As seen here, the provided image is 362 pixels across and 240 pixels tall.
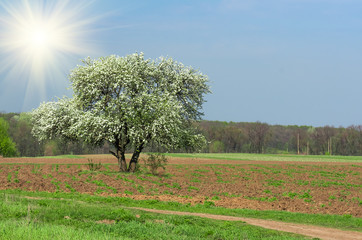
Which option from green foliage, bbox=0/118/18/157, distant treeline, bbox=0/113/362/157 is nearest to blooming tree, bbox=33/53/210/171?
green foliage, bbox=0/118/18/157

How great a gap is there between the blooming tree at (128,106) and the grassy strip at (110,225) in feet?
62.9

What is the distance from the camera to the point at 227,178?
139 ft

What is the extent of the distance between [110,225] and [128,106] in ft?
78.7

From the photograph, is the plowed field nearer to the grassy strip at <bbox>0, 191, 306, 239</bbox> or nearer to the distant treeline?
the grassy strip at <bbox>0, 191, 306, 239</bbox>

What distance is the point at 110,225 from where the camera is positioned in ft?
48.0

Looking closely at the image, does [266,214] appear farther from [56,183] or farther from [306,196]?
[56,183]

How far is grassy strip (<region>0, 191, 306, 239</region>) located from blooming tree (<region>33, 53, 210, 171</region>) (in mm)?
19187

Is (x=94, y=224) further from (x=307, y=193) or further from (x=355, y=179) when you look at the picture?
(x=355, y=179)

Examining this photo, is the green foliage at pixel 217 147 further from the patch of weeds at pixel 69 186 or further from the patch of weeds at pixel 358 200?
the patch of weeds at pixel 358 200

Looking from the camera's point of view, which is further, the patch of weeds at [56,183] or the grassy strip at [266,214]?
the patch of weeds at [56,183]

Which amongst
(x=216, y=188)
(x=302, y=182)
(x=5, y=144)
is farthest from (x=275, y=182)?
(x=5, y=144)

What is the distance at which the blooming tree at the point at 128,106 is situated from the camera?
3738 centimetres

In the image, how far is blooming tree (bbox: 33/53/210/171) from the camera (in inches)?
1471

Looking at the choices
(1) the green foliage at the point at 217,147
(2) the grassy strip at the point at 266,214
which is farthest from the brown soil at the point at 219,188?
(1) the green foliage at the point at 217,147
